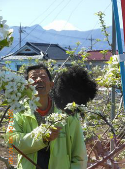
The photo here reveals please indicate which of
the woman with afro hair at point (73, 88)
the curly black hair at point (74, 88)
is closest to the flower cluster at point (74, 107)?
the woman with afro hair at point (73, 88)

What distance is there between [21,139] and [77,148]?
34 cm

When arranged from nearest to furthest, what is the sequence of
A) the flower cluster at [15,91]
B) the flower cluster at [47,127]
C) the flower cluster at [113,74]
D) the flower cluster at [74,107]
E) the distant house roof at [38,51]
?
the flower cluster at [15,91]
the flower cluster at [47,127]
the flower cluster at [74,107]
the flower cluster at [113,74]
the distant house roof at [38,51]

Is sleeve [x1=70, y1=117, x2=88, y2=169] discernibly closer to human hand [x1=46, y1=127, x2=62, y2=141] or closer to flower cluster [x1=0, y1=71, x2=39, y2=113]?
human hand [x1=46, y1=127, x2=62, y2=141]

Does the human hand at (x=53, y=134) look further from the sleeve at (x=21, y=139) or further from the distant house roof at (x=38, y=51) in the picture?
the distant house roof at (x=38, y=51)

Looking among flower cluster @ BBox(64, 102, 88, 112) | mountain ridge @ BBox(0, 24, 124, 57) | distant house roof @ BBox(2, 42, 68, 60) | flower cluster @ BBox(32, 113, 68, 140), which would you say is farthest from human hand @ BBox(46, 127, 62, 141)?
distant house roof @ BBox(2, 42, 68, 60)

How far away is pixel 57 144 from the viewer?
71.9 inches

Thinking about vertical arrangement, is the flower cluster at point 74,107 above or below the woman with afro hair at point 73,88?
below

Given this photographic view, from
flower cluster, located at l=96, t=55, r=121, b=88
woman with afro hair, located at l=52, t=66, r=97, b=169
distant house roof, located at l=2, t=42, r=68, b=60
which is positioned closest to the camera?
flower cluster, located at l=96, t=55, r=121, b=88

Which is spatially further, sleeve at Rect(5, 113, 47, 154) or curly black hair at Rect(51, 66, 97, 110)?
curly black hair at Rect(51, 66, 97, 110)

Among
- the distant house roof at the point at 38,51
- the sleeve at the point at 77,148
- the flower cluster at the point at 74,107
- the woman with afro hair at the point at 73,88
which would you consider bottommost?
the sleeve at the point at 77,148

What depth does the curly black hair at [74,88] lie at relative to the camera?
2211 millimetres

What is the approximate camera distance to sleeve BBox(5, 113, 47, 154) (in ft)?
5.61

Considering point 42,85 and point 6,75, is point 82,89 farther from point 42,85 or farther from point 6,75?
point 6,75

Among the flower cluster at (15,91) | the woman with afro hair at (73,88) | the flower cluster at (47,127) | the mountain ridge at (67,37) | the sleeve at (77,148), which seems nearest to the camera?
the flower cluster at (15,91)
